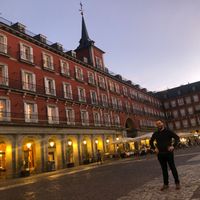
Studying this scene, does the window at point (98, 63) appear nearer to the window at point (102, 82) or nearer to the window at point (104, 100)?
the window at point (102, 82)

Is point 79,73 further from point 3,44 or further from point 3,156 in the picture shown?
point 3,156

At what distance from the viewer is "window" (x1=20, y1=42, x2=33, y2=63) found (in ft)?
93.0

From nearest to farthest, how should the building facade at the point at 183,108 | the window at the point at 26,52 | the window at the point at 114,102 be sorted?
the window at the point at 26,52, the window at the point at 114,102, the building facade at the point at 183,108

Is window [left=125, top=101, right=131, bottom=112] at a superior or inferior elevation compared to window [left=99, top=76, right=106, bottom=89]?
inferior

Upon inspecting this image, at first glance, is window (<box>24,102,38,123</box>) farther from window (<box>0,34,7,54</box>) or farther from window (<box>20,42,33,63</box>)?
window (<box>0,34,7,54</box>)

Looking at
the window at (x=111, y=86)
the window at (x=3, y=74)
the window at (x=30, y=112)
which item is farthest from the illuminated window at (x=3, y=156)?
the window at (x=111, y=86)

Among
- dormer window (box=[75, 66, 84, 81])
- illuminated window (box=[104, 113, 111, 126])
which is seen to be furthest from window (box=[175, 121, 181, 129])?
dormer window (box=[75, 66, 84, 81])

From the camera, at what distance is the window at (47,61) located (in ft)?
103

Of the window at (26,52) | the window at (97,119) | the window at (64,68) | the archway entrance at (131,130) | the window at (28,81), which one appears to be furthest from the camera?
the archway entrance at (131,130)

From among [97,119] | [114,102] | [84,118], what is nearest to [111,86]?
[114,102]

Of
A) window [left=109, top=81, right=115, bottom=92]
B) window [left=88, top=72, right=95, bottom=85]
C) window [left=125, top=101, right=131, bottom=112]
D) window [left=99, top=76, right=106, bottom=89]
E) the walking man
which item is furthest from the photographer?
window [left=125, top=101, right=131, bottom=112]

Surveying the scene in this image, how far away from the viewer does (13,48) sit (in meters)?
27.4

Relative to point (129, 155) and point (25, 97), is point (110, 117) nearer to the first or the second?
point (129, 155)

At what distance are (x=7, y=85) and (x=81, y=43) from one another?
22.8 m
